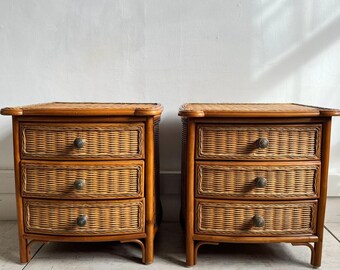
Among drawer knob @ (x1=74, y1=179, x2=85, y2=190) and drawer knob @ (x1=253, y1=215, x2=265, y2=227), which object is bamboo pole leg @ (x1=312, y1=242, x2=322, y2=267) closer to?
drawer knob @ (x1=253, y1=215, x2=265, y2=227)

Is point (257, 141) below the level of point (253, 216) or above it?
above

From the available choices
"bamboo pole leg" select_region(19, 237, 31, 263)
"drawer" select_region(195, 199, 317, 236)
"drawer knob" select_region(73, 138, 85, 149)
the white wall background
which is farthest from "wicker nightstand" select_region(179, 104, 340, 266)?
"bamboo pole leg" select_region(19, 237, 31, 263)

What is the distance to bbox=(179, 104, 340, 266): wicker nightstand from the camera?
122 cm

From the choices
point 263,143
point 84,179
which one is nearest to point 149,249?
point 84,179

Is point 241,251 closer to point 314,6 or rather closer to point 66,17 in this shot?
point 314,6

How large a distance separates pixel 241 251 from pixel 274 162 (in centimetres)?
45

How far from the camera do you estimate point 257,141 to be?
1.22 meters

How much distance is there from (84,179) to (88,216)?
145 mm

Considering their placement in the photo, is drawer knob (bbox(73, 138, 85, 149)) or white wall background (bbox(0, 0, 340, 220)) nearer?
drawer knob (bbox(73, 138, 85, 149))

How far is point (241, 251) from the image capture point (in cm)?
144

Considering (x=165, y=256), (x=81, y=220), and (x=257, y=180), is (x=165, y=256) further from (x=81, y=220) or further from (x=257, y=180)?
(x=257, y=180)

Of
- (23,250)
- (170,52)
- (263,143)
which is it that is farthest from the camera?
(170,52)

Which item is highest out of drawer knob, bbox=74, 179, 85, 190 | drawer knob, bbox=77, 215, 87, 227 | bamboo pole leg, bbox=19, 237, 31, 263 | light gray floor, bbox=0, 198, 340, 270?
drawer knob, bbox=74, 179, 85, 190

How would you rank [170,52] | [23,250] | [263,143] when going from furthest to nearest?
1. [170,52]
2. [23,250]
3. [263,143]
